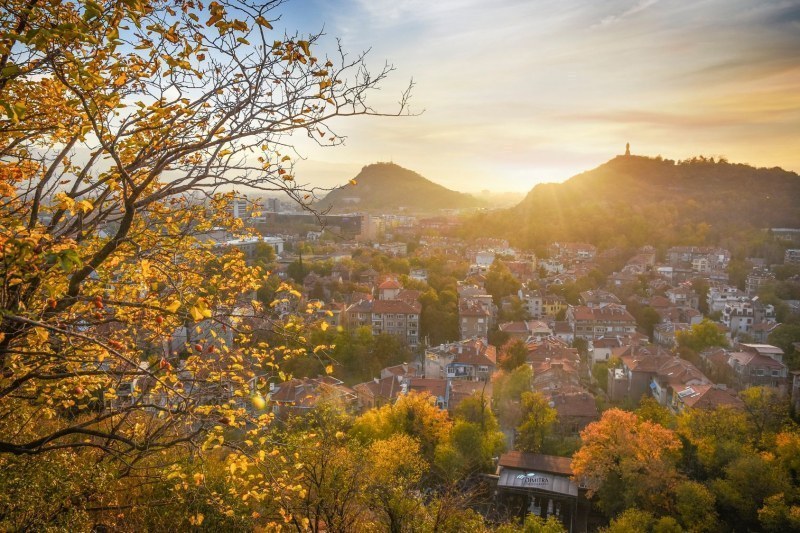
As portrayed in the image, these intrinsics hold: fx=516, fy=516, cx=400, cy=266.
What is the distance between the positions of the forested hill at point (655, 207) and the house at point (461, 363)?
22347mm

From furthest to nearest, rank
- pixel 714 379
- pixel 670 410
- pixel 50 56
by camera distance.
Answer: pixel 714 379 < pixel 670 410 < pixel 50 56

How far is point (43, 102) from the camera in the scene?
257cm

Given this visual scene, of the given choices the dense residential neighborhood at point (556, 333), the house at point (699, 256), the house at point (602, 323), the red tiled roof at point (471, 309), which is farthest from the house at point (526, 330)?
the house at point (699, 256)

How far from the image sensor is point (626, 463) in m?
9.36

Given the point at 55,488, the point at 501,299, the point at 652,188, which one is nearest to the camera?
the point at 55,488

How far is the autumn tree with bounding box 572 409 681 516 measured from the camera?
9.06 meters

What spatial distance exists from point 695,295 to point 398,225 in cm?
3008

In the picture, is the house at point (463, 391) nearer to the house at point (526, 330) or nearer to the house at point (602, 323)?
the house at point (526, 330)

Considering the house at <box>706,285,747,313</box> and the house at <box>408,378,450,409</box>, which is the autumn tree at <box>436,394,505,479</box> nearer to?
the house at <box>408,378,450,409</box>

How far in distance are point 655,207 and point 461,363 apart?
32.0 meters

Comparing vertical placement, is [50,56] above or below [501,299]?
above

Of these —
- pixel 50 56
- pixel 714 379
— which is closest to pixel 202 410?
pixel 50 56

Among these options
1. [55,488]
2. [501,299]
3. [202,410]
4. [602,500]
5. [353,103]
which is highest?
[353,103]

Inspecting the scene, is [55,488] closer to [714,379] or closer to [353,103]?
[353,103]
